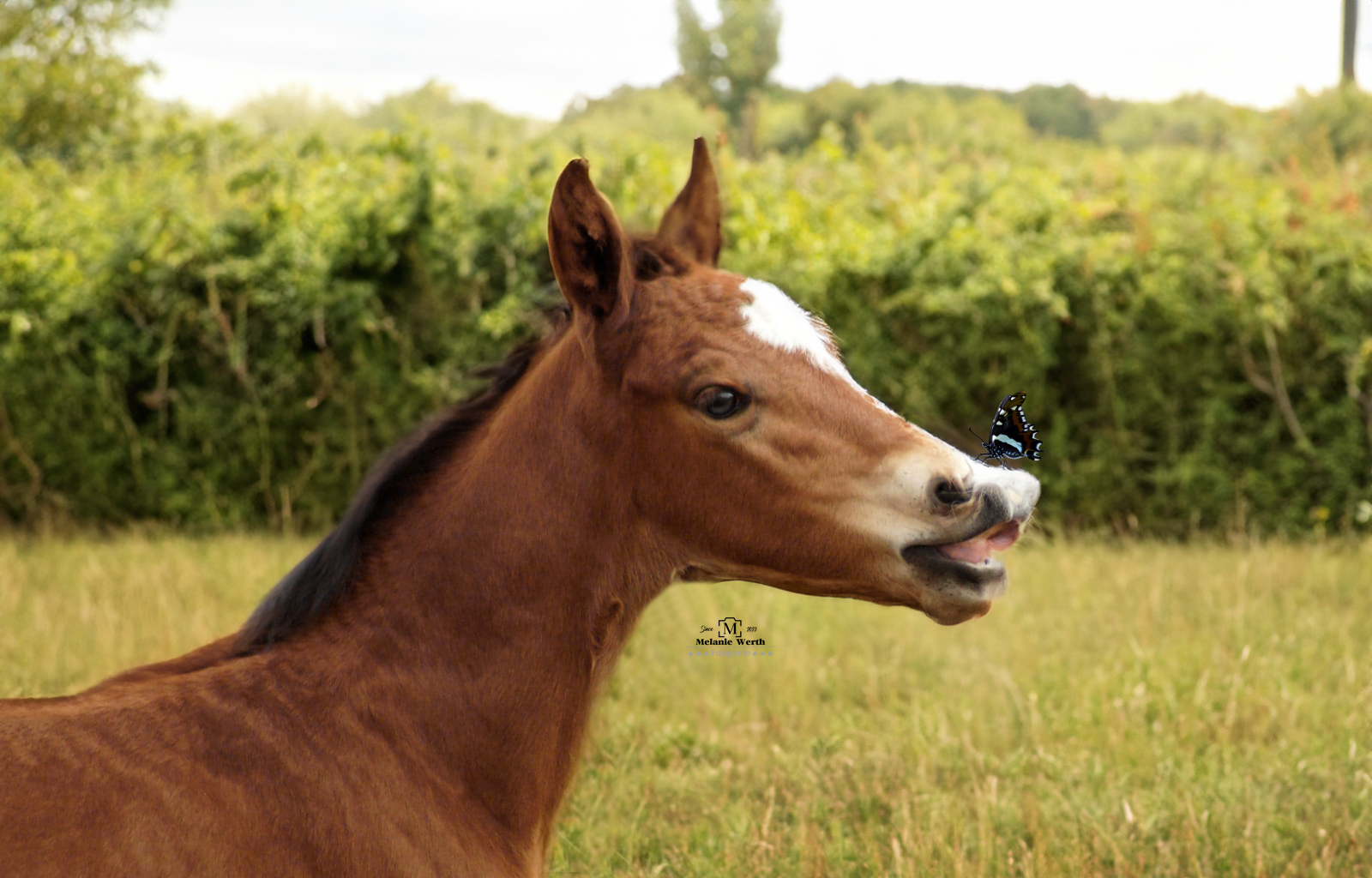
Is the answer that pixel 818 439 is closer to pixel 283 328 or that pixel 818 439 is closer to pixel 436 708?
pixel 436 708

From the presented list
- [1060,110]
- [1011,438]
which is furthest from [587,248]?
[1060,110]

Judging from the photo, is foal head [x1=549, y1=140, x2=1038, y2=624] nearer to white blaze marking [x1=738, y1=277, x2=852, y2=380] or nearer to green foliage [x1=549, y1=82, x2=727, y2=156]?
white blaze marking [x1=738, y1=277, x2=852, y2=380]

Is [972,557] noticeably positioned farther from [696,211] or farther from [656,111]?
[656,111]

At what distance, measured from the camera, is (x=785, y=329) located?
6.66 ft

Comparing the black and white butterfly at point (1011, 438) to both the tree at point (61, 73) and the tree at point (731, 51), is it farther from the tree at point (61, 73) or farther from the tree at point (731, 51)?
the tree at point (731, 51)

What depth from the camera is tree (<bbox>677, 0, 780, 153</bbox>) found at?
127 ft

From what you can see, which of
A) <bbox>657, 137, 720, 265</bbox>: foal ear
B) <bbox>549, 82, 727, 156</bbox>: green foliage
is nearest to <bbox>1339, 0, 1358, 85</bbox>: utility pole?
<bbox>549, 82, 727, 156</bbox>: green foliage

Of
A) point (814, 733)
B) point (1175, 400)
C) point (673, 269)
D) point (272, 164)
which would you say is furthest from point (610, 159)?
point (673, 269)

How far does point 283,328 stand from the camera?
775cm

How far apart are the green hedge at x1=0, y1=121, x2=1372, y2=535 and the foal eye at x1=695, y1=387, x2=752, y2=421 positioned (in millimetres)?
5692

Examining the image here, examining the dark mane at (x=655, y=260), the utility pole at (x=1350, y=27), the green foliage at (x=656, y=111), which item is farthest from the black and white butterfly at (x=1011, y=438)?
the green foliage at (x=656, y=111)

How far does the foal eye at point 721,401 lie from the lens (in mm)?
1968

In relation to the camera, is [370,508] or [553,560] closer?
[553,560]

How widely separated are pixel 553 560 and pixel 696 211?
90cm
